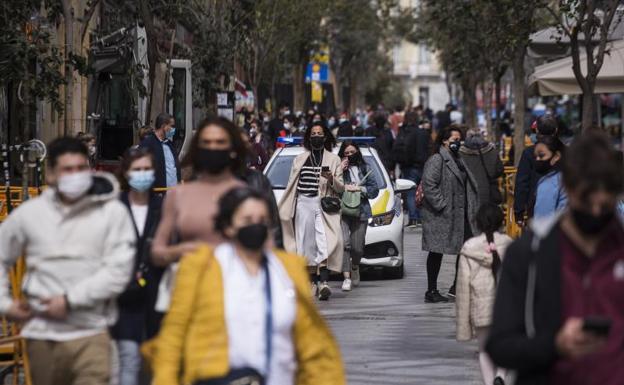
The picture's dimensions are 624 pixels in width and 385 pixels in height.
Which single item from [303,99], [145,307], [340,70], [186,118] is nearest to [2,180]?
[186,118]

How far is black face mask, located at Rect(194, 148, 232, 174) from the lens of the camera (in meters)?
6.97

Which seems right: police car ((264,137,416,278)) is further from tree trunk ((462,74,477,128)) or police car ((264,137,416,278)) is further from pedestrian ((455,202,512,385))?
tree trunk ((462,74,477,128))

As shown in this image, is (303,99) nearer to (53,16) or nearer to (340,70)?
(340,70)

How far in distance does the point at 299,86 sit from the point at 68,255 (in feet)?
182

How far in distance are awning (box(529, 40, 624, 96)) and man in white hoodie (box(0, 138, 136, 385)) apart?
47.4 ft

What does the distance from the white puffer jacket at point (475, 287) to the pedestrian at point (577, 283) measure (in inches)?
197

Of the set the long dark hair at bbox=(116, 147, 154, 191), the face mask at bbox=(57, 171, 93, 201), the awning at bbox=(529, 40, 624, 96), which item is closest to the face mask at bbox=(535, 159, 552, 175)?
the long dark hair at bbox=(116, 147, 154, 191)

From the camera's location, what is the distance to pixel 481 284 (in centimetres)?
992

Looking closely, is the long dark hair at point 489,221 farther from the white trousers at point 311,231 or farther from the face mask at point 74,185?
the white trousers at point 311,231

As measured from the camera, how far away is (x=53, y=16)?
661 inches

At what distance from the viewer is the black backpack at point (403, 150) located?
1029 inches

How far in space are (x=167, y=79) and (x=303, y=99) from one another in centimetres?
3730

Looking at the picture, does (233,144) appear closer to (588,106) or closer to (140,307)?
(140,307)

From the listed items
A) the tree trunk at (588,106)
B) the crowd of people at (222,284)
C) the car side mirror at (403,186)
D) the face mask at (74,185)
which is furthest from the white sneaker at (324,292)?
the face mask at (74,185)
